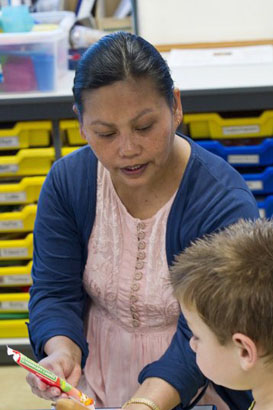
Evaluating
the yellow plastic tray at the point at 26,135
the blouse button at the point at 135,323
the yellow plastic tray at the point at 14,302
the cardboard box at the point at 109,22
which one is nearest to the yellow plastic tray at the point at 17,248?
the yellow plastic tray at the point at 14,302

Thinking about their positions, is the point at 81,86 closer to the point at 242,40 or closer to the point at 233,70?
the point at 233,70

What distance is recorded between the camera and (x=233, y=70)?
6.73 feet

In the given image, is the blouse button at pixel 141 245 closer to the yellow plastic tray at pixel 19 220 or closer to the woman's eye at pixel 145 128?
the woman's eye at pixel 145 128

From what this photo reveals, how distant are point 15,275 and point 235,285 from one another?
1.41m

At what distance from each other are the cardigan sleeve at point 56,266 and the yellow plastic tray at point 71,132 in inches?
26.1

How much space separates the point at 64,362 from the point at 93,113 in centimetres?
43

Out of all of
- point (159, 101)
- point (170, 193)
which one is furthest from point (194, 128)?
point (159, 101)

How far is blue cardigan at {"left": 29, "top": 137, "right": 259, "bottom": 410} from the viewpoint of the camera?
50.4 inches

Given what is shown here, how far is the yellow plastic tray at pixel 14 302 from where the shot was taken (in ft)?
7.46

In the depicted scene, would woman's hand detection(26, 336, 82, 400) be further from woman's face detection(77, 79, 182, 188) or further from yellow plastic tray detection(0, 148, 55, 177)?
yellow plastic tray detection(0, 148, 55, 177)

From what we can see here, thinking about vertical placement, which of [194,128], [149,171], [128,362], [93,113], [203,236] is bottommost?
[128,362]

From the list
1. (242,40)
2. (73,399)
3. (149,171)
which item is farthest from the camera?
(242,40)

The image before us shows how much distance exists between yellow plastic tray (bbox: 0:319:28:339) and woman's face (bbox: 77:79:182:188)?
1.17m

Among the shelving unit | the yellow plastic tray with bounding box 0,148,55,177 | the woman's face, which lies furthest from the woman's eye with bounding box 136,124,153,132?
the yellow plastic tray with bounding box 0,148,55,177
